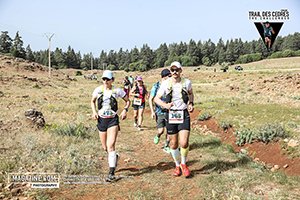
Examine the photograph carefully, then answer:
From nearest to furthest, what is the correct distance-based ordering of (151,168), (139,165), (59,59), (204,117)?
(151,168) → (139,165) → (204,117) → (59,59)

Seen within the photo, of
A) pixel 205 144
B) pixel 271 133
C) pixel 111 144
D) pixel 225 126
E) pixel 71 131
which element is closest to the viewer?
pixel 111 144

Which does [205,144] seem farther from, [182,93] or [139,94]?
[182,93]

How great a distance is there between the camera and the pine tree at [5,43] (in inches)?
3487

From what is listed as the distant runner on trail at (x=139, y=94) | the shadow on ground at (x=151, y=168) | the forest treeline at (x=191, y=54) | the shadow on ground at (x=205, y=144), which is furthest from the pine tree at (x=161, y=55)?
the shadow on ground at (x=151, y=168)

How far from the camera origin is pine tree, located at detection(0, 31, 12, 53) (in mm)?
88562

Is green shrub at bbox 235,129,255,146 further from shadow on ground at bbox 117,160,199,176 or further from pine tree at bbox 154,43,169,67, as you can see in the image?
pine tree at bbox 154,43,169,67

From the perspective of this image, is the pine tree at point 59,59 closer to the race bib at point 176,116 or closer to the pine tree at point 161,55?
the pine tree at point 161,55

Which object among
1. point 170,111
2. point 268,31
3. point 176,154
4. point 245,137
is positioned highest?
point 268,31

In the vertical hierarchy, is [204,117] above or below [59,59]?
below

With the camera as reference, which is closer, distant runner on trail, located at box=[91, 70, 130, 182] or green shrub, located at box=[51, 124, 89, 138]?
distant runner on trail, located at box=[91, 70, 130, 182]

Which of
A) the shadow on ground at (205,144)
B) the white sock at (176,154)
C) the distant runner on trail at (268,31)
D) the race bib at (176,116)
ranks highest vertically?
the distant runner on trail at (268,31)

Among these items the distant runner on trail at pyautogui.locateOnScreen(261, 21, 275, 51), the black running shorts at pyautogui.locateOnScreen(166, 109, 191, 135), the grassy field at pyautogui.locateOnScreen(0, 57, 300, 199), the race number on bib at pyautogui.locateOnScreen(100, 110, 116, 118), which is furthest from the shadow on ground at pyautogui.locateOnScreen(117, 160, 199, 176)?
the distant runner on trail at pyautogui.locateOnScreen(261, 21, 275, 51)

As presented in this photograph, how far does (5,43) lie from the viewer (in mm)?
89250

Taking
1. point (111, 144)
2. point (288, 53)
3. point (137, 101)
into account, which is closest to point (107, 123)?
point (111, 144)
